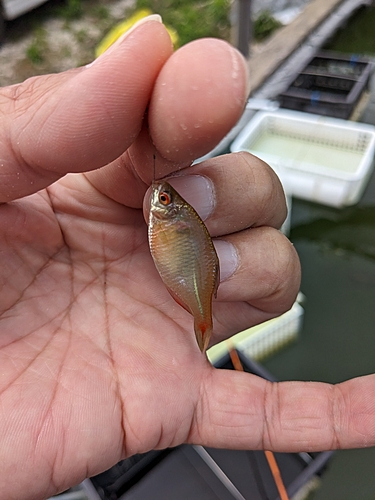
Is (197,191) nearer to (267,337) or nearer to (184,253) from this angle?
(184,253)

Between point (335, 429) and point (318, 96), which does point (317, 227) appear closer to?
point (318, 96)

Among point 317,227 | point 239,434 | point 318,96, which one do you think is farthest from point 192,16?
point 239,434

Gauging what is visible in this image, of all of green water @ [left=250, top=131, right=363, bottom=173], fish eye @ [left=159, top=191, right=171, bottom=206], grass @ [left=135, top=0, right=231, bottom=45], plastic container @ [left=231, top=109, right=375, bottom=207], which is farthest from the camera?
grass @ [left=135, top=0, right=231, bottom=45]

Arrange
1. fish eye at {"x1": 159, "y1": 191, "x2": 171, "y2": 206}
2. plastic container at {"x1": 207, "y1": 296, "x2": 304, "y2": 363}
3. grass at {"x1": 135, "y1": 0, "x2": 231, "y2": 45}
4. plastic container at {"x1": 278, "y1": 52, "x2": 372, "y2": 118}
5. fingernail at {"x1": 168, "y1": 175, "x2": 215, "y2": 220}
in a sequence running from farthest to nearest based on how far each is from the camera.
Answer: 1. grass at {"x1": 135, "y1": 0, "x2": 231, "y2": 45}
2. plastic container at {"x1": 278, "y1": 52, "x2": 372, "y2": 118}
3. plastic container at {"x1": 207, "y1": 296, "x2": 304, "y2": 363}
4. fingernail at {"x1": 168, "y1": 175, "x2": 215, "y2": 220}
5. fish eye at {"x1": 159, "y1": 191, "x2": 171, "y2": 206}

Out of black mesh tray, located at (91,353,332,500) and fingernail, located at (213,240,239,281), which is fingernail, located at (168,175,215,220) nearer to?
fingernail, located at (213,240,239,281)

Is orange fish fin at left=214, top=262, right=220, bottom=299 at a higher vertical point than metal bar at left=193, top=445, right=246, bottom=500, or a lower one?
higher

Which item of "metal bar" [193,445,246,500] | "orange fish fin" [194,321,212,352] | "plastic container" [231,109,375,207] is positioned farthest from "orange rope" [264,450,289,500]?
"plastic container" [231,109,375,207]

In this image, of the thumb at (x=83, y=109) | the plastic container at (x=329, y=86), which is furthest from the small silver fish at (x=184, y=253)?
the plastic container at (x=329, y=86)
